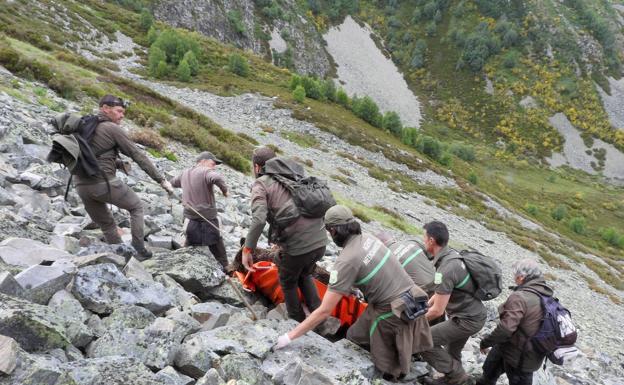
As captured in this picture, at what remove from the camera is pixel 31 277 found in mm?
4879

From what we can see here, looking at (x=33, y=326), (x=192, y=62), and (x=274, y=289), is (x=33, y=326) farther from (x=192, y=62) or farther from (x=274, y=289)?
(x=192, y=62)

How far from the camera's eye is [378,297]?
555 cm

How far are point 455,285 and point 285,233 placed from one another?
2.61 meters

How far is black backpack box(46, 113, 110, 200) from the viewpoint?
634 cm

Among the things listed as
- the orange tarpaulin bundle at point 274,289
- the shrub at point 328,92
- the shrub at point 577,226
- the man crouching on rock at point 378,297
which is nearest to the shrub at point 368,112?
the shrub at point 328,92

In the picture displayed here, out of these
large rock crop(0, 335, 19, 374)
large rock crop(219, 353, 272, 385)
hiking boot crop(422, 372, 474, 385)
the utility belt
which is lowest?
hiking boot crop(422, 372, 474, 385)

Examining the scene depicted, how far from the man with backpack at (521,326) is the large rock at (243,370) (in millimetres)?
3661

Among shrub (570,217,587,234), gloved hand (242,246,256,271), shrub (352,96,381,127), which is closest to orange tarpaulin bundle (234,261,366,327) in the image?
gloved hand (242,246,256,271)

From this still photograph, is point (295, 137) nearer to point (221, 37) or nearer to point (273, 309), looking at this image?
point (273, 309)

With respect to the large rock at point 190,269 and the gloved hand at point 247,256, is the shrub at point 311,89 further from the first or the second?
the gloved hand at point 247,256

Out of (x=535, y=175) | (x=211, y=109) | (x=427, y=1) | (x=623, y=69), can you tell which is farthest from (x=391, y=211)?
(x=623, y=69)

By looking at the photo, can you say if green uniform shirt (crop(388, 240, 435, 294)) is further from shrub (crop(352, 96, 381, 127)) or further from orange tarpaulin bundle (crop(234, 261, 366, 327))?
shrub (crop(352, 96, 381, 127))

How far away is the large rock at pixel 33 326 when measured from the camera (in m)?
3.89

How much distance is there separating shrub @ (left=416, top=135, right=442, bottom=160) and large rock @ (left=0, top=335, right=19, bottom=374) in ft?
203
